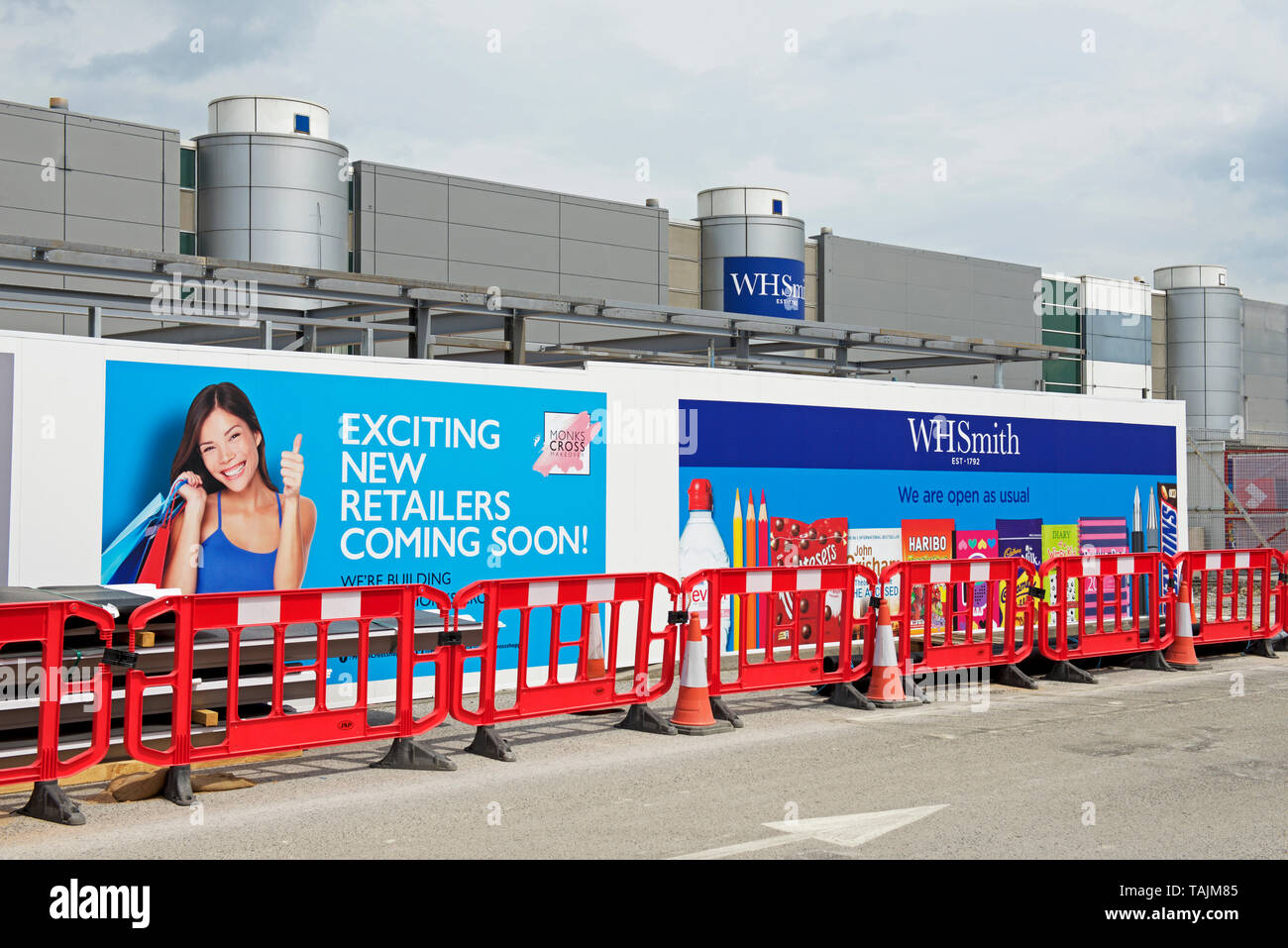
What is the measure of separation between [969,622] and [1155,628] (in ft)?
10.1

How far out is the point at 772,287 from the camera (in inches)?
1505

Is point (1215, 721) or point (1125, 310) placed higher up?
point (1125, 310)

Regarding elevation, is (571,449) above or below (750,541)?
above

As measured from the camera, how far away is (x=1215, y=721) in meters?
11.1

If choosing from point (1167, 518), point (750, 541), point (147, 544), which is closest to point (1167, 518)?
point (1167, 518)

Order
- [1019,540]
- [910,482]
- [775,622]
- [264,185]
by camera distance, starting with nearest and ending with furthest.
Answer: [775,622], [910,482], [1019,540], [264,185]

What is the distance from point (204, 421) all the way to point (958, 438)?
33.5 feet

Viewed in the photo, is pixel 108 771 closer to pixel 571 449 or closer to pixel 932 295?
pixel 571 449

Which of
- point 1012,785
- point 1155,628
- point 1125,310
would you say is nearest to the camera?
point 1012,785

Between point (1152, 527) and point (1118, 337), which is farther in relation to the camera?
point (1118, 337)

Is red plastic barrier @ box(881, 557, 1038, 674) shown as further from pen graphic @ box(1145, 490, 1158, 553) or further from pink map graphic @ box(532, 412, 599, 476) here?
pen graphic @ box(1145, 490, 1158, 553)

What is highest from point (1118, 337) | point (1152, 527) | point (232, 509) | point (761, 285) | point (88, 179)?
point (88, 179)
